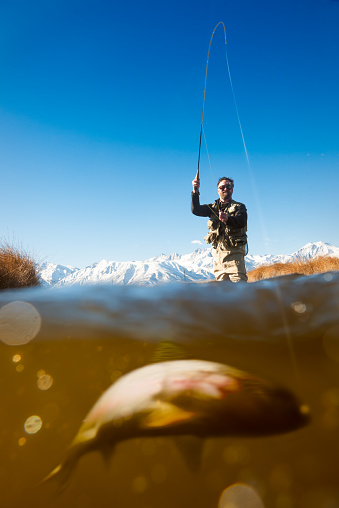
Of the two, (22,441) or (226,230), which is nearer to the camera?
(22,441)

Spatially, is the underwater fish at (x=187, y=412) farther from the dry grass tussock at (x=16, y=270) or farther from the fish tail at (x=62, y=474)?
the dry grass tussock at (x=16, y=270)

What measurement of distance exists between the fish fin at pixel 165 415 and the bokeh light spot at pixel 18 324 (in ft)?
3.81

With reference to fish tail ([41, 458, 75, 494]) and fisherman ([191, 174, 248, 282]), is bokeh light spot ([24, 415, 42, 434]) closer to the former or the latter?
fish tail ([41, 458, 75, 494])

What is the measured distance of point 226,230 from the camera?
6.36m

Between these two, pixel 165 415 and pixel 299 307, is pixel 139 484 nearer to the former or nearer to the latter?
pixel 165 415

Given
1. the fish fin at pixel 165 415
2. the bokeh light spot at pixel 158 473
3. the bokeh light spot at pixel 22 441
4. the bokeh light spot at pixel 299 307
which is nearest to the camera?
the bokeh light spot at pixel 158 473

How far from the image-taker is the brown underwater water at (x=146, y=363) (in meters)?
0.97

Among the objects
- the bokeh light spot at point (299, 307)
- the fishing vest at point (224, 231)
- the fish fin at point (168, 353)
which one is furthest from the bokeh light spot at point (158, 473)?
the fishing vest at point (224, 231)

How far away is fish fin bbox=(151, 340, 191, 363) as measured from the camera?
161 cm

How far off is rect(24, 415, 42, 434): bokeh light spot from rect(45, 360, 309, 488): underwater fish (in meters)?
0.23

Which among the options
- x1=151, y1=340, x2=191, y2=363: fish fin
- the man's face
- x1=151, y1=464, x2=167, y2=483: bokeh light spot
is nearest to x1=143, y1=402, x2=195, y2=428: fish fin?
x1=151, y1=464, x2=167, y2=483: bokeh light spot

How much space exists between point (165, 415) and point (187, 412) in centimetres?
9

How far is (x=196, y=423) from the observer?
1094 mm

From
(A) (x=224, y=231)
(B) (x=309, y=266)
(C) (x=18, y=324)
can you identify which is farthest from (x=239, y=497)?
(B) (x=309, y=266)
